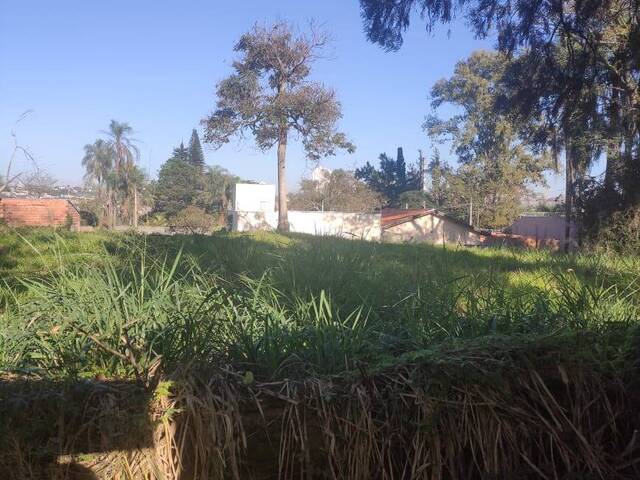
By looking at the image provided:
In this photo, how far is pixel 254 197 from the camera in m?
39.2

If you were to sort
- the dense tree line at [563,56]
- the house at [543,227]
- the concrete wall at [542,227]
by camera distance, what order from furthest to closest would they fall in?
the concrete wall at [542,227]
the house at [543,227]
the dense tree line at [563,56]

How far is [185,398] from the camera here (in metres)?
2.66

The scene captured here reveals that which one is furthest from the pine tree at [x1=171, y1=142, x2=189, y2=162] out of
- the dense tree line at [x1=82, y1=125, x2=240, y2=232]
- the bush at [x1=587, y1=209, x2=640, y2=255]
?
the bush at [x1=587, y1=209, x2=640, y2=255]

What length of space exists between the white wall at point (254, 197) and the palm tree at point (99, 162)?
28.0 feet

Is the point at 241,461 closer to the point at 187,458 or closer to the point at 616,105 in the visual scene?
the point at 187,458

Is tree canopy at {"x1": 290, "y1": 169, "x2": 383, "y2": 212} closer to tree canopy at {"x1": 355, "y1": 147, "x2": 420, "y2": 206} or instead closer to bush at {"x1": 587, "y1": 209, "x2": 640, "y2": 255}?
tree canopy at {"x1": 355, "y1": 147, "x2": 420, "y2": 206}

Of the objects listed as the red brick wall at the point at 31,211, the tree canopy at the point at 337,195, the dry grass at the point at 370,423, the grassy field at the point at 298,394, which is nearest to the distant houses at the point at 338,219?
the red brick wall at the point at 31,211

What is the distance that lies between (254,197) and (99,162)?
1032 centimetres

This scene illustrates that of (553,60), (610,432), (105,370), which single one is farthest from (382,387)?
(553,60)

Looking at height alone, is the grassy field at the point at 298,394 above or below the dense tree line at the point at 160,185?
below

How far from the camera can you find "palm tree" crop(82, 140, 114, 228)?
38594 millimetres

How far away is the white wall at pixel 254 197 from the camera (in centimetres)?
3881

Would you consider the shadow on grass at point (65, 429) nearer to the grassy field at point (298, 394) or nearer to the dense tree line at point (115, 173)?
the grassy field at point (298, 394)

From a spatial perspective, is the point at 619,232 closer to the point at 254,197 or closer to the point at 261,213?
the point at 261,213
